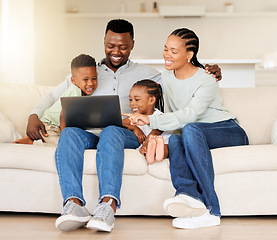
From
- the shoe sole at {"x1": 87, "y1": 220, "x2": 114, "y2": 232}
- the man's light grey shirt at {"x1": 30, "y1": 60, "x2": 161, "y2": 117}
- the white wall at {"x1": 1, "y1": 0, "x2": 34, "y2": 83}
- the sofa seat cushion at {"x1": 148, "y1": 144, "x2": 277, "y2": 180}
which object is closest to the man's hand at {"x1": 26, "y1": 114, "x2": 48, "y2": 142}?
the man's light grey shirt at {"x1": 30, "y1": 60, "x2": 161, "y2": 117}

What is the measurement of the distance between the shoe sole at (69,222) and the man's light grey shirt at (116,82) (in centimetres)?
96

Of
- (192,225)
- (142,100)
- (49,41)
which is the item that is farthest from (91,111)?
(49,41)

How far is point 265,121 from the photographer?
2.83m

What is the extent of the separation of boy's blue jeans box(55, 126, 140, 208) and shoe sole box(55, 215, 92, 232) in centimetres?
11

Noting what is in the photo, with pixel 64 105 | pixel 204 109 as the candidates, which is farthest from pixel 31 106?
pixel 204 109

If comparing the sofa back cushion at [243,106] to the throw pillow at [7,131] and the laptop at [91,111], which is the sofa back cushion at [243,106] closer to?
the throw pillow at [7,131]

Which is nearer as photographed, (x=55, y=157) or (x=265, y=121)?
(x=55, y=157)

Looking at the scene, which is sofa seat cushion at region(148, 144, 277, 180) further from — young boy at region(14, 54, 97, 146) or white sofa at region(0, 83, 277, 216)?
young boy at region(14, 54, 97, 146)

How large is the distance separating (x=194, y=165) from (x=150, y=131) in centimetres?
51

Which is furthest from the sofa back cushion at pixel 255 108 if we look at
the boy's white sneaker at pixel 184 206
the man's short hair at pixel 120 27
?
the boy's white sneaker at pixel 184 206

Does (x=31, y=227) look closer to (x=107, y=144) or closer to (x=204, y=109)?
(x=107, y=144)

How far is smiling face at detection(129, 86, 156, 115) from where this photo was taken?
8.44ft

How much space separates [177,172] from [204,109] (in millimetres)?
448

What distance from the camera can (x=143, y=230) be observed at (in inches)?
78.2
